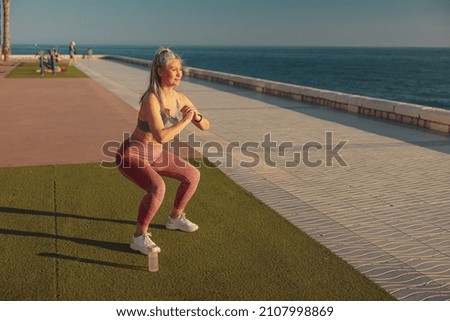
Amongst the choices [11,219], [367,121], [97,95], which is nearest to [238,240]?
[11,219]

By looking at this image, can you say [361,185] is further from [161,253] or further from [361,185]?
[161,253]

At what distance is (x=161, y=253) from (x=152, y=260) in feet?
1.55

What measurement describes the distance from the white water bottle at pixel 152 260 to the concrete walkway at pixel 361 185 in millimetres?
1738

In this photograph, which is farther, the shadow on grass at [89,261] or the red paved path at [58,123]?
the red paved path at [58,123]

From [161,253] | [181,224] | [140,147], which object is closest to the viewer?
[140,147]

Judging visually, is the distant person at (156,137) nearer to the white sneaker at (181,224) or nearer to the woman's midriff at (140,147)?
the woman's midriff at (140,147)

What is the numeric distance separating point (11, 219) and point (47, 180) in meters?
1.59

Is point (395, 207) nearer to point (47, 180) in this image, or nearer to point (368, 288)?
point (368, 288)

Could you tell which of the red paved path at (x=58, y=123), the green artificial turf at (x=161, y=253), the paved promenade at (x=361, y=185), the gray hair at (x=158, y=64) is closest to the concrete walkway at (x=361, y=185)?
the paved promenade at (x=361, y=185)

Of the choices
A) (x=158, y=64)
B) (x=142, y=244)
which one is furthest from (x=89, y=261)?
(x=158, y=64)

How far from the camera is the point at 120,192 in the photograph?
6.36 metres

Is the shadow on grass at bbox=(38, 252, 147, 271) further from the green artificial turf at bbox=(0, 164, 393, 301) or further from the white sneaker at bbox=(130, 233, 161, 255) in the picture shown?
the white sneaker at bbox=(130, 233, 161, 255)

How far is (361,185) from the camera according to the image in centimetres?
700

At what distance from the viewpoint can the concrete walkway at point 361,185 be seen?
14.9 feet
